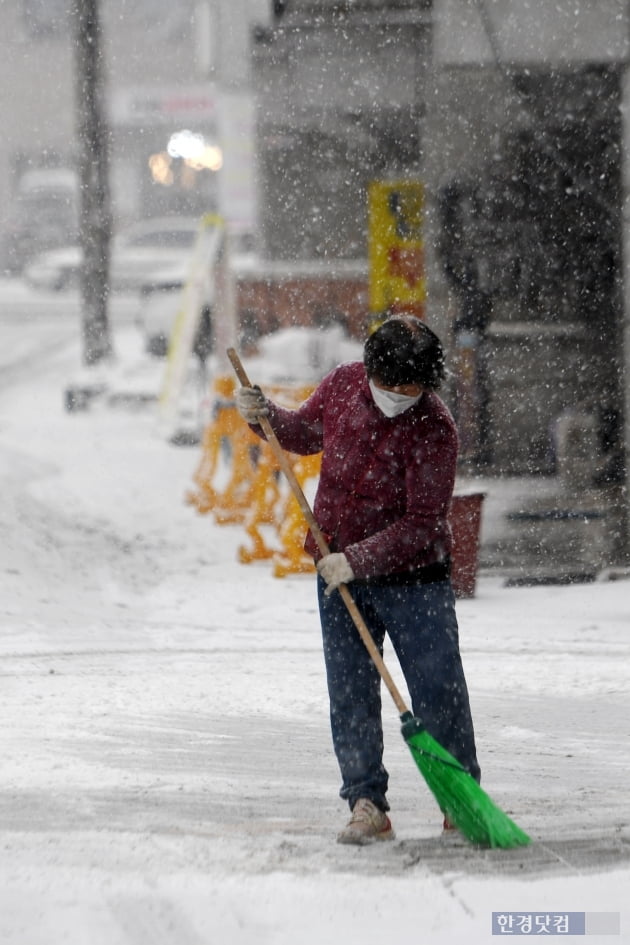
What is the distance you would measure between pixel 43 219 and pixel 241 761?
39.2m

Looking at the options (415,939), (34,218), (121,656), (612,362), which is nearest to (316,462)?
(121,656)

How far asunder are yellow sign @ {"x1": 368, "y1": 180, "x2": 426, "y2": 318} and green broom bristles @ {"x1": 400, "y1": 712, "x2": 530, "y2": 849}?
9.51 m

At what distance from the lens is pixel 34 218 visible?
141 ft

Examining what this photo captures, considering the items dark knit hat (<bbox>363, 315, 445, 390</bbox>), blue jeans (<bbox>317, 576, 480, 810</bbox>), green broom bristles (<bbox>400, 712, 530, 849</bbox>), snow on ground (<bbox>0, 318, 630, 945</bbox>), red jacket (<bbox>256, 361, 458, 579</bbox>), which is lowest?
snow on ground (<bbox>0, 318, 630, 945</bbox>)

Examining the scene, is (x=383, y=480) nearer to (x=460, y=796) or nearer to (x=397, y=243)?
(x=460, y=796)

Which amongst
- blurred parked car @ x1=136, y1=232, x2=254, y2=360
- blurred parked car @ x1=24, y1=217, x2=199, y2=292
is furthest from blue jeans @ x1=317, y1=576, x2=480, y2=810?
blurred parked car @ x1=24, y1=217, x2=199, y2=292

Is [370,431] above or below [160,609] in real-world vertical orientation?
above

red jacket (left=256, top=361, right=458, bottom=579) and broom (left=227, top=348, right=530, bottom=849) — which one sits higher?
red jacket (left=256, top=361, right=458, bottom=579)

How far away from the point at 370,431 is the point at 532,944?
1.50 metres

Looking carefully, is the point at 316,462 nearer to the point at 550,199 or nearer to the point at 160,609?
the point at 160,609

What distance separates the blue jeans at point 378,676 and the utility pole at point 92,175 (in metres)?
16.9

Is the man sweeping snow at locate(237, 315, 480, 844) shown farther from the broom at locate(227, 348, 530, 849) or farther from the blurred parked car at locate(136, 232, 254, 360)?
the blurred parked car at locate(136, 232, 254, 360)

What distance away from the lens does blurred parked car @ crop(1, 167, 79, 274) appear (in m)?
42.6

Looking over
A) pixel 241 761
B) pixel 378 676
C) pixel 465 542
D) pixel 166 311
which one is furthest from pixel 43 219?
pixel 378 676
